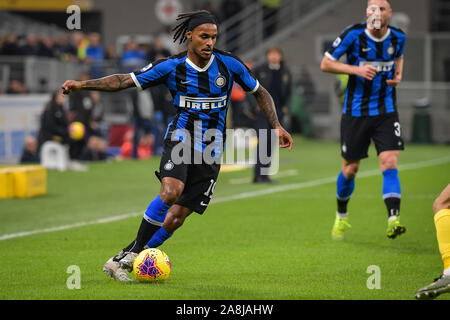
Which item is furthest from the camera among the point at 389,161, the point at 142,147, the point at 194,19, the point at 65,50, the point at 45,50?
the point at 65,50

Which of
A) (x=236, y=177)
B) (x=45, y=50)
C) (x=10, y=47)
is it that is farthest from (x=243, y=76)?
(x=45, y=50)

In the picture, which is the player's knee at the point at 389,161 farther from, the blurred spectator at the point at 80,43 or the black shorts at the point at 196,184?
the blurred spectator at the point at 80,43

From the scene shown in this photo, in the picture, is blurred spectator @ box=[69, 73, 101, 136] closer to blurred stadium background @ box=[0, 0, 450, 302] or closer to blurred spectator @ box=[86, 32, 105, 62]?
blurred stadium background @ box=[0, 0, 450, 302]

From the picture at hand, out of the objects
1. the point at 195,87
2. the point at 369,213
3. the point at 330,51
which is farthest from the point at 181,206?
the point at 369,213

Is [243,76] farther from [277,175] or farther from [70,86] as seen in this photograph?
[277,175]

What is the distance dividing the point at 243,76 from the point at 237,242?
2.75m

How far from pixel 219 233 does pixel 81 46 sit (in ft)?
64.4

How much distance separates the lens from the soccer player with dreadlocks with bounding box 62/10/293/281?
7379 millimetres

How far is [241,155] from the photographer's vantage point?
72.6ft

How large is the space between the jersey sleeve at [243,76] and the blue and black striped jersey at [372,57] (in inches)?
90.3

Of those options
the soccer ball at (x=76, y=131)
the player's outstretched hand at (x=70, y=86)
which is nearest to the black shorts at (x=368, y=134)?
the player's outstretched hand at (x=70, y=86)

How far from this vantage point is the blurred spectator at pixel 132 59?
85.8ft

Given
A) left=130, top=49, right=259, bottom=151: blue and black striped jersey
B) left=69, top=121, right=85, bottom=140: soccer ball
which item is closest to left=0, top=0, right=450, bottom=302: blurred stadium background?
left=69, top=121, right=85, bottom=140: soccer ball

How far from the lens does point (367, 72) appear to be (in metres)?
9.38
